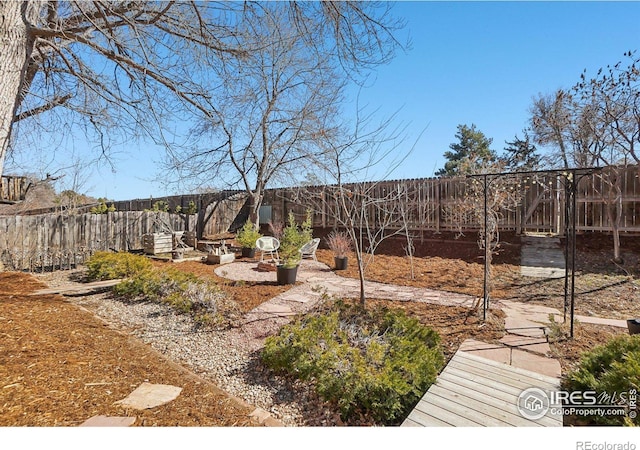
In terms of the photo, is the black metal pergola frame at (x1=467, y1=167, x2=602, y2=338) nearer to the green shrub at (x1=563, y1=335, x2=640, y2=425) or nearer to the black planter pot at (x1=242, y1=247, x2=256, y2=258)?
the green shrub at (x1=563, y1=335, x2=640, y2=425)

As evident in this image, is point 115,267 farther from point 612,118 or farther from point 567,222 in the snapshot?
point 612,118

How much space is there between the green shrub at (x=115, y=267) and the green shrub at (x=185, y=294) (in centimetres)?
57

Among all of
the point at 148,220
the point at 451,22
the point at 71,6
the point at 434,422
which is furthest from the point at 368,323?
the point at 148,220

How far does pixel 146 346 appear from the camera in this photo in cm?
285

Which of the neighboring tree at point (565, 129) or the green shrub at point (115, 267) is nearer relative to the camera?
the green shrub at point (115, 267)

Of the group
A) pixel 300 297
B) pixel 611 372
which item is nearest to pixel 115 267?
pixel 300 297

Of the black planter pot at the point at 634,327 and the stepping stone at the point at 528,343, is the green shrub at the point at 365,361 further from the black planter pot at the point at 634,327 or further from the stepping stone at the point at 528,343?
the black planter pot at the point at 634,327

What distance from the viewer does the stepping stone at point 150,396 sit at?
1847mm

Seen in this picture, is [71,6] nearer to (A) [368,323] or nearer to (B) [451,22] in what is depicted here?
(B) [451,22]

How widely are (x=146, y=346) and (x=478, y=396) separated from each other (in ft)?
9.01

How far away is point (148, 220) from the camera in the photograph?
29.0 feet

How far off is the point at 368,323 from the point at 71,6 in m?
4.96

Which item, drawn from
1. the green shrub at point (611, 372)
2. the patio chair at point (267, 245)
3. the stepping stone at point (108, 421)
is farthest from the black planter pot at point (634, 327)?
the patio chair at point (267, 245)

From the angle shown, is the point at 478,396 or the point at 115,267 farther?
the point at 115,267
